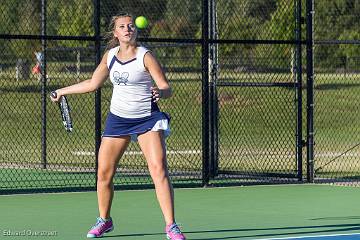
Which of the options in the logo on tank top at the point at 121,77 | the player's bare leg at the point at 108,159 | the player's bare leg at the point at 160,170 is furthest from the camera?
the player's bare leg at the point at 108,159

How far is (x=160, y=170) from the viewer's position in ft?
36.9

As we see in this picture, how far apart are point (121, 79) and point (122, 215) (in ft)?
7.49

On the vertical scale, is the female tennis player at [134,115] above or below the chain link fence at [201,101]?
below

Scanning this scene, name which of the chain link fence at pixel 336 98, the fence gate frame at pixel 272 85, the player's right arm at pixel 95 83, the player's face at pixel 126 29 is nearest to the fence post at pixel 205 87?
the fence gate frame at pixel 272 85

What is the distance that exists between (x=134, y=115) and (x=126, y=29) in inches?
29.4

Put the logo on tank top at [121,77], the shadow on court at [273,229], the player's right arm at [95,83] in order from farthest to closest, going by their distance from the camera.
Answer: the shadow on court at [273,229] < the player's right arm at [95,83] < the logo on tank top at [121,77]

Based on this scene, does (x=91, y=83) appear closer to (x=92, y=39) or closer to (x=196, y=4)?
(x=92, y=39)

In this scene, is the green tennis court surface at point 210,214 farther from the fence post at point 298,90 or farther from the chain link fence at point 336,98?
the chain link fence at point 336,98

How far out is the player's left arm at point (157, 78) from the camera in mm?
11109

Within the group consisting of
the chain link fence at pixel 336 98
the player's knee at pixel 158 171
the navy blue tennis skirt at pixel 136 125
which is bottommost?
the player's knee at pixel 158 171

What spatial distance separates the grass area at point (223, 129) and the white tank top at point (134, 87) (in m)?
7.06

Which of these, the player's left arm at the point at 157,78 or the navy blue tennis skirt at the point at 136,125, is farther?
the navy blue tennis skirt at the point at 136,125

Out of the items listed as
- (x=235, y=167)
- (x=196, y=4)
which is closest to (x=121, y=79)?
(x=235, y=167)

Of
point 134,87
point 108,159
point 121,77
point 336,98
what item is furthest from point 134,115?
point 336,98
